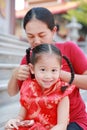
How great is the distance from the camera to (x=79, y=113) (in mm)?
1500

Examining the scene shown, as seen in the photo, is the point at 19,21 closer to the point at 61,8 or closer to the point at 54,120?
the point at 61,8

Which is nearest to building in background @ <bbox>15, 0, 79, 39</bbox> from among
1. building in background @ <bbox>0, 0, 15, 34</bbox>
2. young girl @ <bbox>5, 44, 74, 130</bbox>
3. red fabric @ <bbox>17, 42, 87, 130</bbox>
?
building in background @ <bbox>0, 0, 15, 34</bbox>

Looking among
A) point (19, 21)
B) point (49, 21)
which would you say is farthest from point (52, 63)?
point (19, 21)

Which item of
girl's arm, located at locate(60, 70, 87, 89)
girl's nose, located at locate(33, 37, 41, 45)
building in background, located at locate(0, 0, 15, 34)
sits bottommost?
building in background, located at locate(0, 0, 15, 34)

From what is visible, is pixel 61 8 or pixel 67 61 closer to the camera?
pixel 67 61

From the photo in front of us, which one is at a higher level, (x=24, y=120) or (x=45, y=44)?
(x=45, y=44)

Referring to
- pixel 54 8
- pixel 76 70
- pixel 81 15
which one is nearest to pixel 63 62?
pixel 76 70

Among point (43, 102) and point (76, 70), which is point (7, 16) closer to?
point (76, 70)

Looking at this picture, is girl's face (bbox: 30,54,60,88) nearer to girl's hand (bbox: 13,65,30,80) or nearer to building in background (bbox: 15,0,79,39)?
girl's hand (bbox: 13,65,30,80)

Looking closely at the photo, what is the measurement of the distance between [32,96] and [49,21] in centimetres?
37

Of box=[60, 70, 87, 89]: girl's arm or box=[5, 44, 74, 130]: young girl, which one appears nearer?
box=[5, 44, 74, 130]: young girl

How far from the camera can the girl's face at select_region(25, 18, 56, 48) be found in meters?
1.45

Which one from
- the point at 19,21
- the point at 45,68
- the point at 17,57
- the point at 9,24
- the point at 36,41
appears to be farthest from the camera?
the point at 19,21

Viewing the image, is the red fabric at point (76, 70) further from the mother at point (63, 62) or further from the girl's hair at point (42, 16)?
the girl's hair at point (42, 16)
